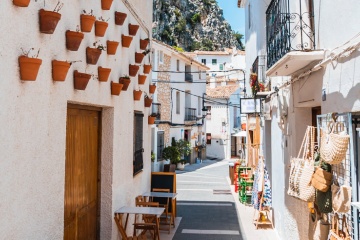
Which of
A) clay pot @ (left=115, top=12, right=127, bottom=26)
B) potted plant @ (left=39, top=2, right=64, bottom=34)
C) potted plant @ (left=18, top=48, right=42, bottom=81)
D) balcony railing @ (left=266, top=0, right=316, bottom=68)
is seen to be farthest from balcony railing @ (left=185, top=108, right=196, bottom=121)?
potted plant @ (left=18, top=48, right=42, bottom=81)

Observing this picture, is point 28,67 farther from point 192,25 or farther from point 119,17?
point 192,25

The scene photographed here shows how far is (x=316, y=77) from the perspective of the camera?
4973mm

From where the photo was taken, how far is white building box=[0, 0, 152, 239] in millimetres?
2918

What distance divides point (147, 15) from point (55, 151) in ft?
19.9

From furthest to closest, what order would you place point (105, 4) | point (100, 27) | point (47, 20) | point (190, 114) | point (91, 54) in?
point (190, 114)
point (105, 4)
point (100, 27)
point (91, 54)
point (47, 20)

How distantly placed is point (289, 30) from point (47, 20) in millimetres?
3712

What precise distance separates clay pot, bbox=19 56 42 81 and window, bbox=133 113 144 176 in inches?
175

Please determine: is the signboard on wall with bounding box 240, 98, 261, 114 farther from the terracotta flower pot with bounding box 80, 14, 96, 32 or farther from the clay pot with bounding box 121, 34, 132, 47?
the terracotta flower pot with bounding box 80, 14, 96, 32

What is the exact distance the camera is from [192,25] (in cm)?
5566

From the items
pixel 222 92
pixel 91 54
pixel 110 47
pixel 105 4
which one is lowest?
pixel 91 54

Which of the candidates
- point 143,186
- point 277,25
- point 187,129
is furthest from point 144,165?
point 187,129

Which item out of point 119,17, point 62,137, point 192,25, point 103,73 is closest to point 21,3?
point 62,137

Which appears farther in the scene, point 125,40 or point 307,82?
point 125,40

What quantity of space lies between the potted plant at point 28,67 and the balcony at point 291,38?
→ 336 centimetres
